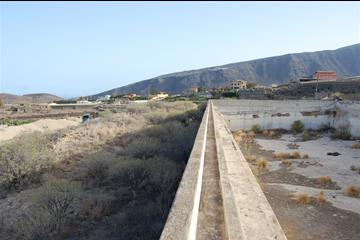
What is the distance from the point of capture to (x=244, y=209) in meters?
5.81

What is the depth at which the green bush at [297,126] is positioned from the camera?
91.9ft

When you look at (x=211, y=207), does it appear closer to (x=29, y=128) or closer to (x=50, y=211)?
(x=50, y=211)

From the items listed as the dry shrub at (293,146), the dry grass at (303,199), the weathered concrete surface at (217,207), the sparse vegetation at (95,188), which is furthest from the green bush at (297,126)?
the weathered concrete surface at (217,207)

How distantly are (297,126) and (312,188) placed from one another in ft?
57.9

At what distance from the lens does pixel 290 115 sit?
95.2 ft

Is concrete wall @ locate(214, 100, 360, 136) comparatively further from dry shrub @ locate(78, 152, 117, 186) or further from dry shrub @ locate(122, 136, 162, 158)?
dry shrub @ locate(78, 152, 117, 186)

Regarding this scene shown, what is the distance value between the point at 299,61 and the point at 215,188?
201491 millimetres

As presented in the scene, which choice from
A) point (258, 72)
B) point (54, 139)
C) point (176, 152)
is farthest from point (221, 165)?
point (258, 72)

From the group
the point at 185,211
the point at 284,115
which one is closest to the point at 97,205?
the point at 185,211

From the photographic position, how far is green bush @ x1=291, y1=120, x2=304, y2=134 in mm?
28016

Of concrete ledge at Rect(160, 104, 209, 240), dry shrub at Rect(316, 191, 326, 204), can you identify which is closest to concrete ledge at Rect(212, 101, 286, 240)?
concrete ledge at Rect(160, 104, 209, 240)

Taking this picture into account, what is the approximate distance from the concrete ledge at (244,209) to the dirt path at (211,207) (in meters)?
0.10

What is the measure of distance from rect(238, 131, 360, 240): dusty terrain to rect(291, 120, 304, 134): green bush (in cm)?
667

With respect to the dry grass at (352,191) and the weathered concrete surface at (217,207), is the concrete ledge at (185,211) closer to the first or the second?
the weathered concrete surface at (217,207)
